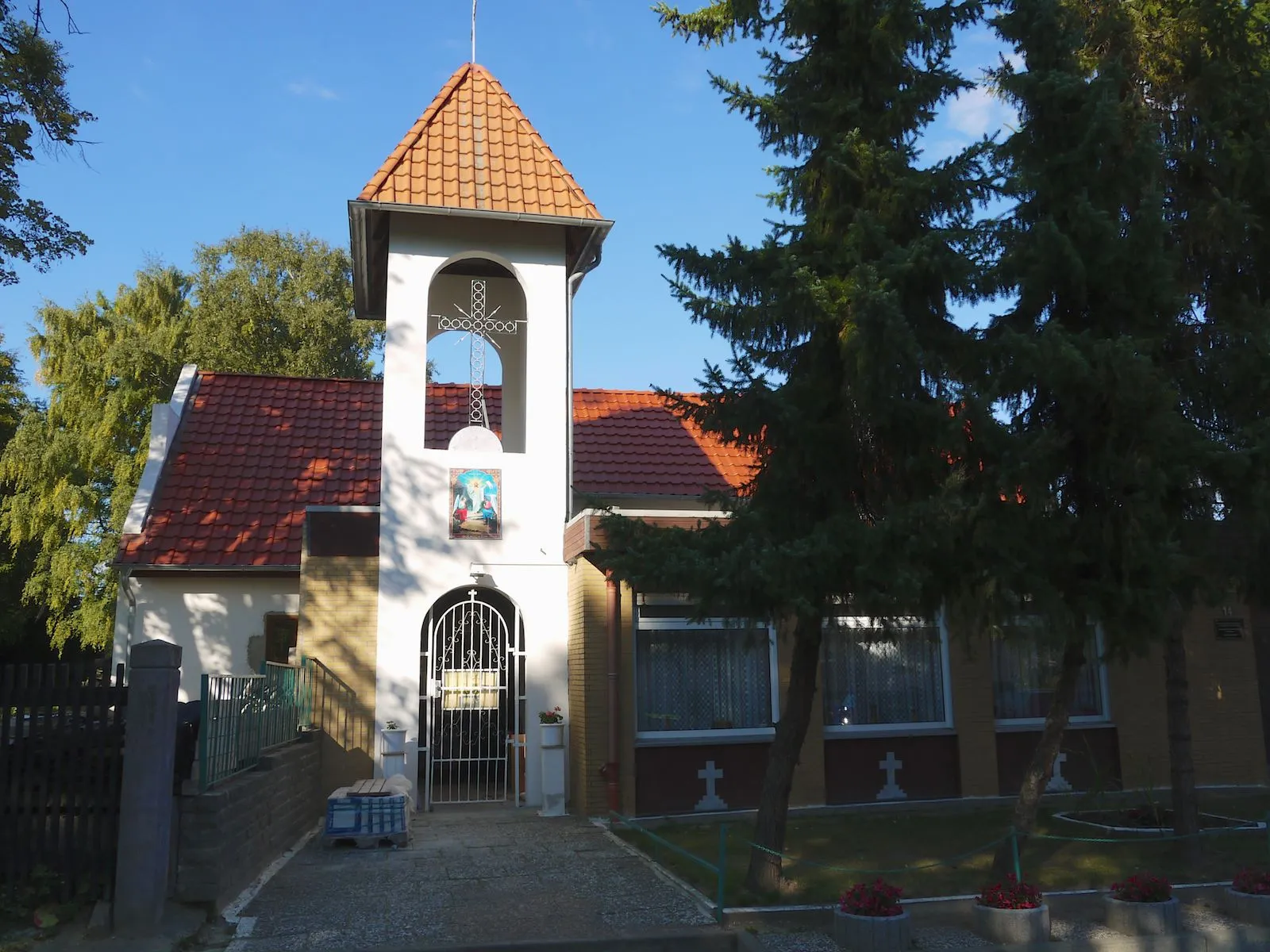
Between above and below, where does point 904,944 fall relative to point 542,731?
below

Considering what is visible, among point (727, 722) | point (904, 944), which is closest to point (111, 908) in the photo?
point (904, 944)

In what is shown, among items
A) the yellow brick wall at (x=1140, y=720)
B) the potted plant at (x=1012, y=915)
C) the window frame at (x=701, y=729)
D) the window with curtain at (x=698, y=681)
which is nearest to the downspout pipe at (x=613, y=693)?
the window frame at (x=701, y=729)

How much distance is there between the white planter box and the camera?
43.8ft

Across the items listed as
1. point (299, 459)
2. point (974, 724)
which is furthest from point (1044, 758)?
point (299, 459)

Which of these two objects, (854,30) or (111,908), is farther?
(854,30)

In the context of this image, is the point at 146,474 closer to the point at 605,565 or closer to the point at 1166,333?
the point at 605,565

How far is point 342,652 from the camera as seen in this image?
13.6 meters

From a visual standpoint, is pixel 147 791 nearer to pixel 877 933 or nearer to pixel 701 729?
pixel 877 933

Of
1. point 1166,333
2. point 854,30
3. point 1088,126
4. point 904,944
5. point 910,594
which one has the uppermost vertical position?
point 854,30

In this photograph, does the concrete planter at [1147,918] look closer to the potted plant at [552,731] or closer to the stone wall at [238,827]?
the stone wall at [238,827]

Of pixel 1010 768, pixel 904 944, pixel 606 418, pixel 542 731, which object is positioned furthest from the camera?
pixel 606 418

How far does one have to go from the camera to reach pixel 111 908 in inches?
305

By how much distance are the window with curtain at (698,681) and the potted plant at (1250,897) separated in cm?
641

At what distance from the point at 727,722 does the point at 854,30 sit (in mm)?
8821
